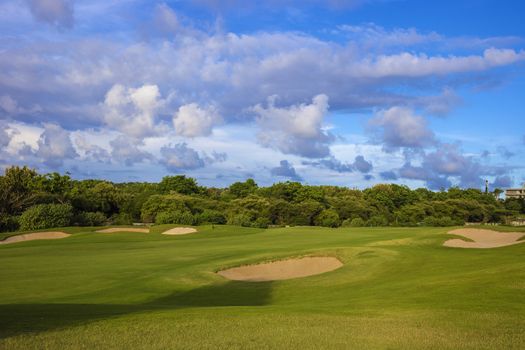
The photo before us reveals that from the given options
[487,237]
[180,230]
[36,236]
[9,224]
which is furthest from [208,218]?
[487,237]

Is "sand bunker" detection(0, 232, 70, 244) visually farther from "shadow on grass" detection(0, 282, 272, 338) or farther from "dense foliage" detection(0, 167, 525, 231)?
"shadow on grass" detection(0, 282, 272, 338)

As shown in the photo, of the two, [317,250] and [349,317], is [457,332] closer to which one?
[349,317]

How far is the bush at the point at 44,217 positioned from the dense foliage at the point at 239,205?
0.10 m

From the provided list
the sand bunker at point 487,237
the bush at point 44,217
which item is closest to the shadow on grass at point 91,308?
the sand bunker at point 487,237

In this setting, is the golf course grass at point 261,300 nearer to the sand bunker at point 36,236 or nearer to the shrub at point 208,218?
the sand bunker at point 36,236

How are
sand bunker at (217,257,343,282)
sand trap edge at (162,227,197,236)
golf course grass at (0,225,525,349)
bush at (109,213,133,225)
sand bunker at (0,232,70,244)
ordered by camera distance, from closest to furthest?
golf course grass at (0,225,525,349), sand bunker at (217,257,343,282), sand bunker at (0,232,70,244), sand trap edge at (162,227,197,236), bush at (109,213,133,225)

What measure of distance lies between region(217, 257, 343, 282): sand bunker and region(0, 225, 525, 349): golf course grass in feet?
1.67

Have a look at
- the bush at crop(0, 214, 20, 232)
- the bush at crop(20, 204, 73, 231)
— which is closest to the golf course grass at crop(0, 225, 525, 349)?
the bush at crop(20, 204, 73, 231)

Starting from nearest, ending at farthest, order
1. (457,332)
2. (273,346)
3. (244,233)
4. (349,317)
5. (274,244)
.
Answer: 1. (273,346)
2. (457,332)
3. (349,317)
4. (274,244)
5. (244,233)

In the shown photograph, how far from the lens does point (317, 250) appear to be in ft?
83.9

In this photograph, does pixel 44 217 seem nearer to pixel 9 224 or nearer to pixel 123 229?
pixel 9 224

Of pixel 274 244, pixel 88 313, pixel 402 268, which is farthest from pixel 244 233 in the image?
pixel 88 313

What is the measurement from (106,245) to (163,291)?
17.8 metres

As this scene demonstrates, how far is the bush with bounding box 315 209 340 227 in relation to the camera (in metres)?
71.7
